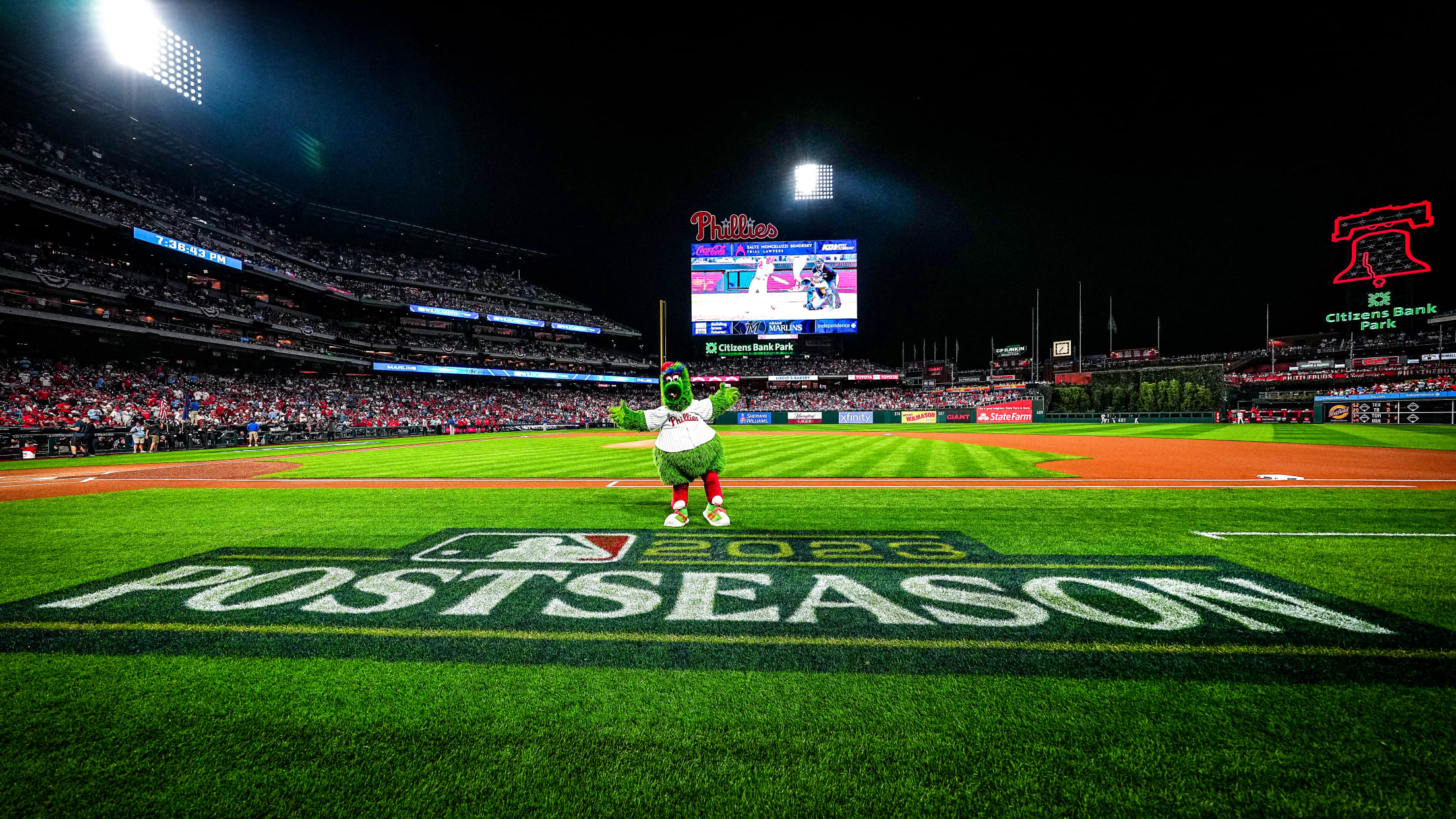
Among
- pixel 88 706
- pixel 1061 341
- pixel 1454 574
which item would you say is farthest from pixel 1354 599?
pixel 1061 341

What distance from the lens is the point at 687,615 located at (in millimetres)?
3199

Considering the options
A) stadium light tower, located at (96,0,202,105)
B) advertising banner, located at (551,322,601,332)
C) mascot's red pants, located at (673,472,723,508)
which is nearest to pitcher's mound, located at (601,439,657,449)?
mascot's red pants, located at (673,472,723,508)

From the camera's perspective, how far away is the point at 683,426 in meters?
6.14

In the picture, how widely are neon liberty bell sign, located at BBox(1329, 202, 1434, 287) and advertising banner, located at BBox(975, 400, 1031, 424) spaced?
28.3 m

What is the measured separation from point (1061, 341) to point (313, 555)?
79458mm

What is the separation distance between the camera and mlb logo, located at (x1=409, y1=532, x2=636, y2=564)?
4469mm

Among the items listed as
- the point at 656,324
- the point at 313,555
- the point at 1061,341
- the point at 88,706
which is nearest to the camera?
the point at 88,706

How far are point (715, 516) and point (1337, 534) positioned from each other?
6.21 meters

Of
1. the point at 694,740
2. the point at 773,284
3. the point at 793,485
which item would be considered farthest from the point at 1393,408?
the point at 694,740

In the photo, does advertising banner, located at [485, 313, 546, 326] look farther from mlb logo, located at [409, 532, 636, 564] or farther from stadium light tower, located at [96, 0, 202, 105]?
mlb logo, located at [409, 532, 636, 564]

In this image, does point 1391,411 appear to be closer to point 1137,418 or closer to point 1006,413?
point 1137,418

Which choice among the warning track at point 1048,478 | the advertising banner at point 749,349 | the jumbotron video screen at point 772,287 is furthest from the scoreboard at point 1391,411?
the advertising banner at point 749,349

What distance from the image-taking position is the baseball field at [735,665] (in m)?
1.71

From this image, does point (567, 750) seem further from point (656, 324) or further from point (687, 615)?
point (656, 324)
